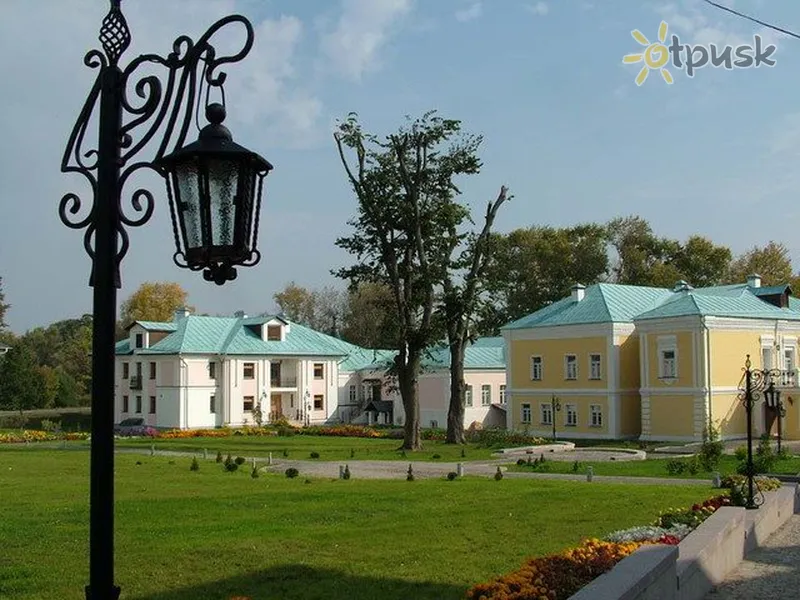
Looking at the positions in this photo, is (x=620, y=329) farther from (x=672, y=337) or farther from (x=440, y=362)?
(x=440, y=362)

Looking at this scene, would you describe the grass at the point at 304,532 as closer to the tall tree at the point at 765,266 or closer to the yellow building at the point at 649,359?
the yellow building at the point at 649,359

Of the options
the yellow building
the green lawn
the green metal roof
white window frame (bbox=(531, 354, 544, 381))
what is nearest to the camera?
the green lawn

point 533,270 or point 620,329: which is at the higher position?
point 533,270

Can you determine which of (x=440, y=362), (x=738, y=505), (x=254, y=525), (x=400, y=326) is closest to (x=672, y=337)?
(x=400, y=326)

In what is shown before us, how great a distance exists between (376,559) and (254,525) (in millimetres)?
3044

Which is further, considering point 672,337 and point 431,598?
point 672,337

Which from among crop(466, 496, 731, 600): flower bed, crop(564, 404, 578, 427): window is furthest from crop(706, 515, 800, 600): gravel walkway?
crop(564, 404, 578, 427): window

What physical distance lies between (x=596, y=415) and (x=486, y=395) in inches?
537

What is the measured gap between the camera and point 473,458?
103ft

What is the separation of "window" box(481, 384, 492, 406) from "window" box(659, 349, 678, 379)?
16.8 m

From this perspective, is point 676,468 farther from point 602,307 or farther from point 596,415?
point 602,307

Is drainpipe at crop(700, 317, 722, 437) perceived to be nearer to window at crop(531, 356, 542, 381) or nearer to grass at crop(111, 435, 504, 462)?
window at crop(531, 356, 542, 381)

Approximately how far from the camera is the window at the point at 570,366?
42.9 m

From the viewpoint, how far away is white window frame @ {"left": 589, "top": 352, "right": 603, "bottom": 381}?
41.8m
